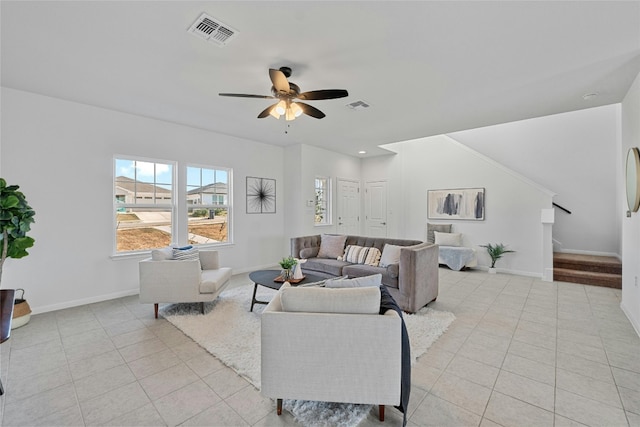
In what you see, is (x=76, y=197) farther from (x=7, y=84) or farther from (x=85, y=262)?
(x=7, y=84)

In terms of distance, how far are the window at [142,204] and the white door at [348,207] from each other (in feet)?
12.6

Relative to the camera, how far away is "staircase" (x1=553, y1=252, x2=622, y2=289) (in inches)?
178

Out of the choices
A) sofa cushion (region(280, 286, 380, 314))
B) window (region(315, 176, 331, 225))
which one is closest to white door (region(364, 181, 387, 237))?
window (region(315, 176, 331, 225))

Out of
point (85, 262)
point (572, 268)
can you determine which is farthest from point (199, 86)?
point (572, 268)

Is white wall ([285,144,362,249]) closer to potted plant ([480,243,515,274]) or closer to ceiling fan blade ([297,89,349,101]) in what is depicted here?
ceiling fan blade ([297,89,349,101])

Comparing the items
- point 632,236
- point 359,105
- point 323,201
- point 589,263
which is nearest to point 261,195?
point 323,201

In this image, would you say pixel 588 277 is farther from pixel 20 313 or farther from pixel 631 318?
pixel 20 313

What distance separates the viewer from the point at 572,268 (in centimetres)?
507

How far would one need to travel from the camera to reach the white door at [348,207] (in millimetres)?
7059

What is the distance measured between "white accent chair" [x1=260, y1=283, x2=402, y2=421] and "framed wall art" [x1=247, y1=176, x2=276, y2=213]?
419cm

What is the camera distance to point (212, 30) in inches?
84.7

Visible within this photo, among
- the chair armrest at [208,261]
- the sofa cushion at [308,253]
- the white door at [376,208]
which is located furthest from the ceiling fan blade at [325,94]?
the white door at [376,208]

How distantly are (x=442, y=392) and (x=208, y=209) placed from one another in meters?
4.49

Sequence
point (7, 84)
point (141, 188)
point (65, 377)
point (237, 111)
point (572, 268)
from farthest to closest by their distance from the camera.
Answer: point (572, 268) → point (141, 188) → point (237, 111) → point (7, 84) → point (65, 377)
